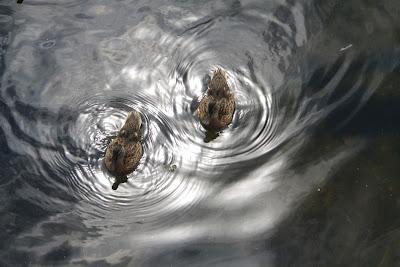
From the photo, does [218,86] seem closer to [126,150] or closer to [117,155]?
[126,150]

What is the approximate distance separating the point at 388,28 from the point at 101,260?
4856 mm

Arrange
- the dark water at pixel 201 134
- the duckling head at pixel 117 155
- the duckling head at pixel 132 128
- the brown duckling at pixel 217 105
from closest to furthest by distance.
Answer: the dark water at pixel 201 134, the duckling head at pixel 117 155, the duckling head at pixel 132 128, the brown duckling at pixel 217 105

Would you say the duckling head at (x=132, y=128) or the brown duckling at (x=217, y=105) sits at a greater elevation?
the brown duckling at (x=217, y=105)

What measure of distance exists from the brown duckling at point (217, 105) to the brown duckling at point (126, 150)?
80 cm

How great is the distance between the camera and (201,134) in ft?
22.3

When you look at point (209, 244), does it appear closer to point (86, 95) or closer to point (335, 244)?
point (335, 244)

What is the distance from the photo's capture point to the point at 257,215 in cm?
625

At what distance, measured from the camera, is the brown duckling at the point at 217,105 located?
6.64 m

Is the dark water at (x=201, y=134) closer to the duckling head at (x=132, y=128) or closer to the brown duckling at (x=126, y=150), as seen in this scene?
the brown duckling at (x=126, y=150)

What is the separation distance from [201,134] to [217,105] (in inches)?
17.1

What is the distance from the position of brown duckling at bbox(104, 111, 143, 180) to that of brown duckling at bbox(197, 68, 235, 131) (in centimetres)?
80

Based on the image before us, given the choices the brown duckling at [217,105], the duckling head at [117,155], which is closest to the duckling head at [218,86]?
the brown duckling at [217,105]

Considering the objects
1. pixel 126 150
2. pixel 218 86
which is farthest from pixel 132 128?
pixel 218 86

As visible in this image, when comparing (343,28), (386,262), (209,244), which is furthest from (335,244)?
(343,28)
